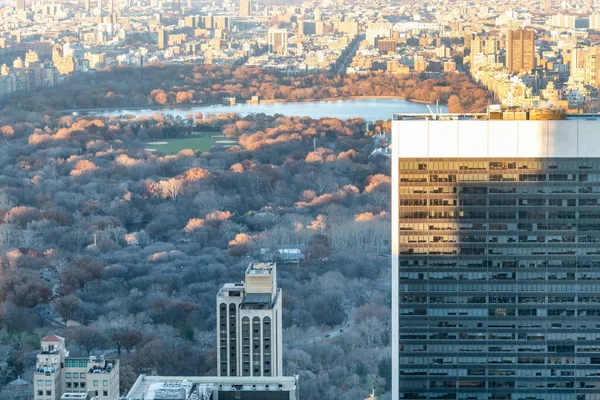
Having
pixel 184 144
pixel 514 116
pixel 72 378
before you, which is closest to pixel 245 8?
pixel 184 144

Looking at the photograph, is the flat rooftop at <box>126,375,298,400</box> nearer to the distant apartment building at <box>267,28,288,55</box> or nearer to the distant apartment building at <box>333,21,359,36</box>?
the distant apartment building at <box>267,28,288,55</box>

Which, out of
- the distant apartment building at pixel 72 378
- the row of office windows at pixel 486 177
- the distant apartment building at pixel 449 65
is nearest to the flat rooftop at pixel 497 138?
the row of office windows at pixel 486 177

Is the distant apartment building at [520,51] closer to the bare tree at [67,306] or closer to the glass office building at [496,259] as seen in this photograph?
the bare tree at [67,306]

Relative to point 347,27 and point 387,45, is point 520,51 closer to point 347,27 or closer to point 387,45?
point 387,45

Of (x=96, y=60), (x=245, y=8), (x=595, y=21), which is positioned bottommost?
(x=96, y=60)

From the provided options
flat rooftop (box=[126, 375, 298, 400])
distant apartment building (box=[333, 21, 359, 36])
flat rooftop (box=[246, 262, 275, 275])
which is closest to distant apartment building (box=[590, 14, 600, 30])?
distant apartment building (box=[333, 21, 359, 36])

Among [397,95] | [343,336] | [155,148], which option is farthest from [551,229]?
[397,95]
